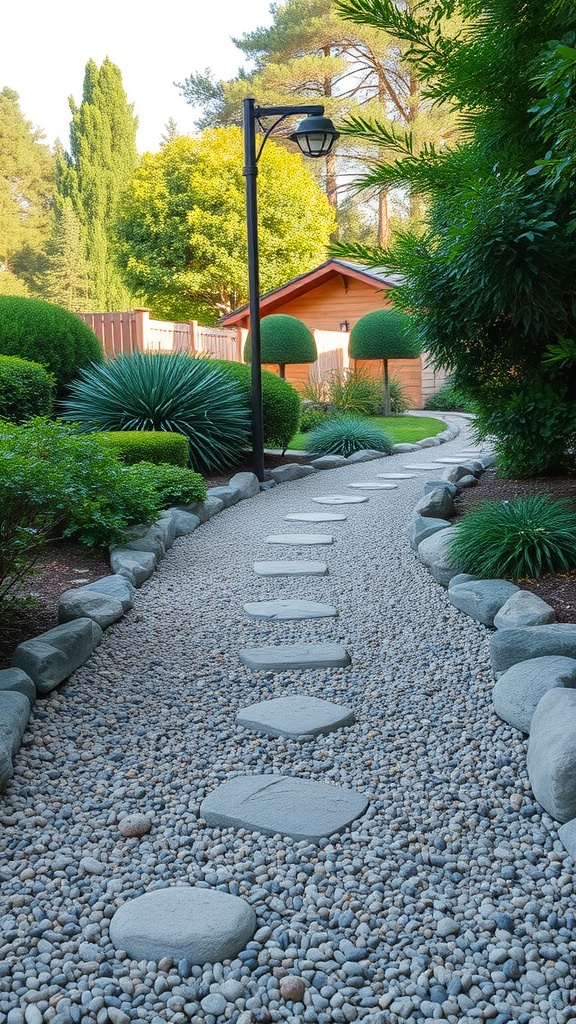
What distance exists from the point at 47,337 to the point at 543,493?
5.17 metres

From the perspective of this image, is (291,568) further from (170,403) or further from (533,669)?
(170,403)

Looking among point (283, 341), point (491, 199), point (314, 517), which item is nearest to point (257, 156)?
point (314, 517)

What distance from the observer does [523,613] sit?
3.04 metres

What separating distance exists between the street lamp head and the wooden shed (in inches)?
380

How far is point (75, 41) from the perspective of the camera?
99.7 feet

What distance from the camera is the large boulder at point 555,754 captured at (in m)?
1.97

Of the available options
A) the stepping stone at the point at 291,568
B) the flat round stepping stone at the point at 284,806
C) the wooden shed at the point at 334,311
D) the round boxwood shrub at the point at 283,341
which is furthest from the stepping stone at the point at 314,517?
the wooden shed at the point at 334,311

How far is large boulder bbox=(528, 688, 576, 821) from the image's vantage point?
77.4 inches

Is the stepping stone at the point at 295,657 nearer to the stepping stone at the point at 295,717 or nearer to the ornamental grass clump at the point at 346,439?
the stepping stone at the point at 295,717

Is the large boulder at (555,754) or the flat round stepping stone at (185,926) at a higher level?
the large boulder at (555,754)

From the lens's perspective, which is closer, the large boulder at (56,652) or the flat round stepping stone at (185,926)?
the flat round stepping stone at (185,926)

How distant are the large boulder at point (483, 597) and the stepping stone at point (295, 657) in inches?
26.5

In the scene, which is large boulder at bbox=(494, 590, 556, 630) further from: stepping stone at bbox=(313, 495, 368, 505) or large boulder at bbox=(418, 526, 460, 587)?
stepping stone at bbox=(313, 495, 368, 505)

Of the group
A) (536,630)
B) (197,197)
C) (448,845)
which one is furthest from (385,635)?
(197,197)
